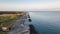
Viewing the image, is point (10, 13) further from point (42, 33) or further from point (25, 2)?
point (42, 33)

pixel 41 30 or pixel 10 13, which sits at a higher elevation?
pixel 10 13

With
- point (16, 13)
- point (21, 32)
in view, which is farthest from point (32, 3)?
point (21, 32)

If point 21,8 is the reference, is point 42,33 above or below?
below

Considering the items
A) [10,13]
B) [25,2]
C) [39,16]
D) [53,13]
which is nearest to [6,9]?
[10,13]

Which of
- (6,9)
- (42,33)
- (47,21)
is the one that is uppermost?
(6,9)

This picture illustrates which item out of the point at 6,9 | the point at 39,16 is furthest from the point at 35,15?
the point at 6,9

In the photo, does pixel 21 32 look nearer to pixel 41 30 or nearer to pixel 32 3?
pixel 41 30
